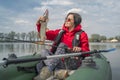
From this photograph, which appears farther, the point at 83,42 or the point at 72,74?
the point at 83,42

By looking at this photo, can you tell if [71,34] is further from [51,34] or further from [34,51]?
[34,51]

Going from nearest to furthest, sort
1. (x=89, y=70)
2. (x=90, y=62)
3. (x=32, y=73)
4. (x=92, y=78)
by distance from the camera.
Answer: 1. (x=92, y=78)
2. (x=89, y=70)
3. (x=90, y=62)
4. (x=32, y=73)

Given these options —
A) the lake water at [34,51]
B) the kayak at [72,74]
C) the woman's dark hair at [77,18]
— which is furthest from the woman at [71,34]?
the lake water at [34,51]

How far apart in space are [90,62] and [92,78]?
2.17 feet

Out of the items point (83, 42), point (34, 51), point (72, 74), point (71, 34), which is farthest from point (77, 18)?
point (34, 51)

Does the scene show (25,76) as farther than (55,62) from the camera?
Yes

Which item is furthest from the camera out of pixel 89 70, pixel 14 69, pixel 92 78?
pixel 14 69

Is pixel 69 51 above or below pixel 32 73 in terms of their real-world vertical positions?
above

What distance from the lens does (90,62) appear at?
4.43m

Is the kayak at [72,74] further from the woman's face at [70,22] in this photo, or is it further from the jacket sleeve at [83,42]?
the woman's face at [70,22]

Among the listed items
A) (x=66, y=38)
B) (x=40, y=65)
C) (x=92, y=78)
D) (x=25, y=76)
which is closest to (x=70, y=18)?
(x=66, y=38)

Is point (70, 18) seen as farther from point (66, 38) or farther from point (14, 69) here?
point (14, 69)

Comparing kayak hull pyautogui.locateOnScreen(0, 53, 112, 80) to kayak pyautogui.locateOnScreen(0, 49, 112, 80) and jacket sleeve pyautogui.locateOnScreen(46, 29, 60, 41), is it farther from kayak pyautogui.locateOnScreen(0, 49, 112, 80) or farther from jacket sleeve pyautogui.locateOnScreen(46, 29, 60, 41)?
jacket sleeve pyautogui.locateOnScreen(46, 29, 60, 41)

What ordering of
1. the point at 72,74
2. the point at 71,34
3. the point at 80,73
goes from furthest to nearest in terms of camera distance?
the point at 71,34 → the point at 80,73 → the point at 72,74
